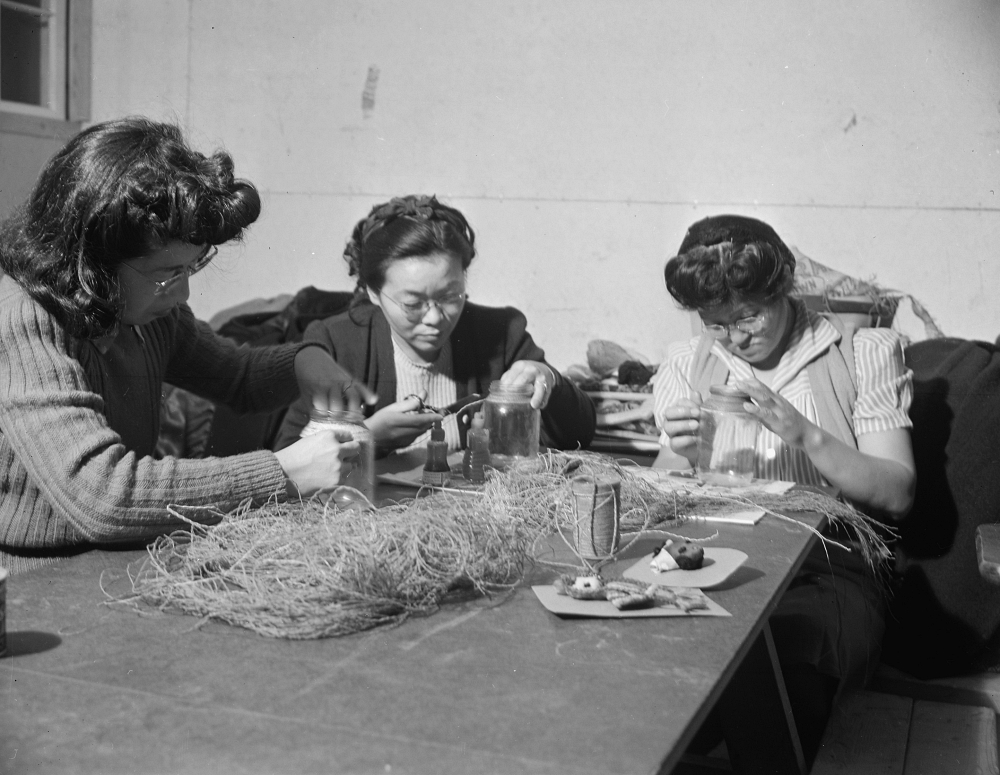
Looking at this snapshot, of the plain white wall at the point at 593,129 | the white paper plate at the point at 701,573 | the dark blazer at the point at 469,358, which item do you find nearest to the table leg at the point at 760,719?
the white paper plate at the point at 701,573

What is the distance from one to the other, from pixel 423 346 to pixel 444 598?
1739mm

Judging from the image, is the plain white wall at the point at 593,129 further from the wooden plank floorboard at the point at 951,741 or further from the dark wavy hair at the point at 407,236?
the wooden plank floorboard at the point at 951,741

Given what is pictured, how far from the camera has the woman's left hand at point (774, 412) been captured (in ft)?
8.32

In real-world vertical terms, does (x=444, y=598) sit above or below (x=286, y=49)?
below

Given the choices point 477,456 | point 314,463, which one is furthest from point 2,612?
point 477,456

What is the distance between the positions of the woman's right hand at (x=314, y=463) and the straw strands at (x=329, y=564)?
1.4 inches

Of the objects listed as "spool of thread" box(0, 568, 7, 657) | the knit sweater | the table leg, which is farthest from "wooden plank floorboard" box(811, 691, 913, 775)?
"spool of thread" box(0, 568, 7, 657)

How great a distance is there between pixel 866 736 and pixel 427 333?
168 centimetres

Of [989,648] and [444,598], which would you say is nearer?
[444,598]

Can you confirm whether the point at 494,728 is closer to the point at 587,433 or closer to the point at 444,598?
the point at 444,598

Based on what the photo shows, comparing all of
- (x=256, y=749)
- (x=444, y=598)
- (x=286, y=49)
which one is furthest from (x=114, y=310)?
(x=286, y=49)

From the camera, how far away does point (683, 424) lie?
276 centimetres

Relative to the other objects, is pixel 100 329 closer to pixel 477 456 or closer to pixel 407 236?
pixel 477 456

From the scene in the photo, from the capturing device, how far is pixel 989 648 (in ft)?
9.65
